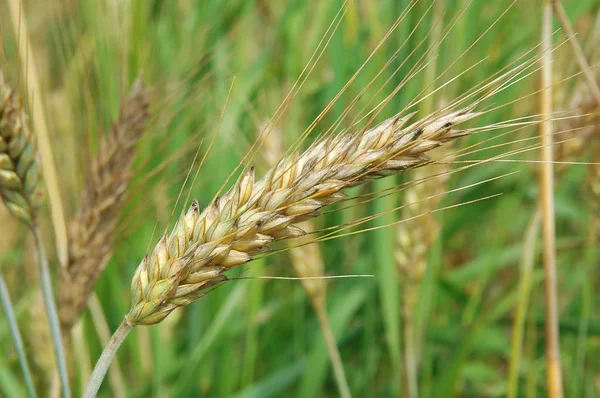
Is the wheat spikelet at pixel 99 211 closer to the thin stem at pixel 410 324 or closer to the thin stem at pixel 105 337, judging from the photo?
the thin stem at pixel 105 337

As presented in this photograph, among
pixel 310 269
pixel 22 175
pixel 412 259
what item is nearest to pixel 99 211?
pixel 22 175

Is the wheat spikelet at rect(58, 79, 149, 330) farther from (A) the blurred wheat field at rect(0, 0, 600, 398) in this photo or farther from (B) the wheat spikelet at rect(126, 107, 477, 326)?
(B) the wheat spikelet at rect(126, 107, 477, 326)

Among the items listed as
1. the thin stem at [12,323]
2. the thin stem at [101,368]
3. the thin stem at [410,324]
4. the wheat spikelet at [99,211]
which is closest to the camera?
the thin stem at [101,368]

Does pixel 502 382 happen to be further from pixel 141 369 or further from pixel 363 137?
pixel 363 137

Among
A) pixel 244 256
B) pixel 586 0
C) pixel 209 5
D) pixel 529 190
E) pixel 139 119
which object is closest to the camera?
pixel 244 256

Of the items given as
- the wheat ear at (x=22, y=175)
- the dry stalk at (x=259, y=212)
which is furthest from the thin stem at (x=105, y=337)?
the dry stalk at (x=259, y=212)

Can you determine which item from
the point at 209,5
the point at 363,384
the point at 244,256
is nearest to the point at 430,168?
the point at 363,384
